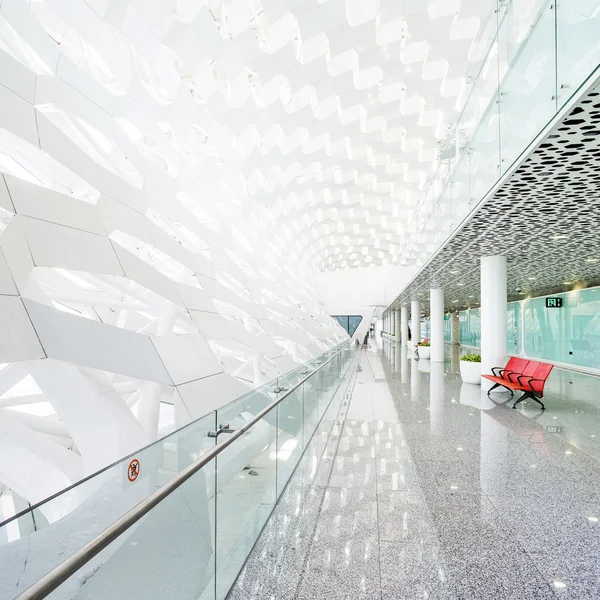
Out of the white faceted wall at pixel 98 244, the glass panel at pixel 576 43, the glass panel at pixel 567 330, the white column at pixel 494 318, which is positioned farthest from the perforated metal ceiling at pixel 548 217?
the white faceted wall at pixel 98 244

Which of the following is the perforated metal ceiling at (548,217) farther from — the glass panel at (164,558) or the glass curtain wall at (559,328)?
the glass panel at (164,558)

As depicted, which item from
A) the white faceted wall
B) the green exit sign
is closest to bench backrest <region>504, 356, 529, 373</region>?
the white faceted wall

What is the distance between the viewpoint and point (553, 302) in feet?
76.3

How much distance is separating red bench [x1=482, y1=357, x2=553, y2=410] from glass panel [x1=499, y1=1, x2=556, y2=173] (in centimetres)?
549

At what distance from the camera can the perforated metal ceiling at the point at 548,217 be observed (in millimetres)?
5719

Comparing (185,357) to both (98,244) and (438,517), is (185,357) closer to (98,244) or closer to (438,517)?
(98,244)

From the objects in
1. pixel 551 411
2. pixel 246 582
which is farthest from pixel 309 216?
pixel 246 582

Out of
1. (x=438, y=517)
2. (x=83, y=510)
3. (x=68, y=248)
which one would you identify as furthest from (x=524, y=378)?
(x=83, y=510)

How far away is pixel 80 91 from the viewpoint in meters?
7.43

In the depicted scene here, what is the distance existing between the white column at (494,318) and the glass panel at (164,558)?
437 inches

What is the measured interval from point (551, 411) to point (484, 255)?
4.88 meters

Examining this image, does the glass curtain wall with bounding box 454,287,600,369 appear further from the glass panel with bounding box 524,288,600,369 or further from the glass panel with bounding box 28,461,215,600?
the glass panel with bounding box 28,461,215,600

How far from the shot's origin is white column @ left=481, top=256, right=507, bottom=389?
12.4 m

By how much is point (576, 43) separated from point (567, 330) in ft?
65.5
